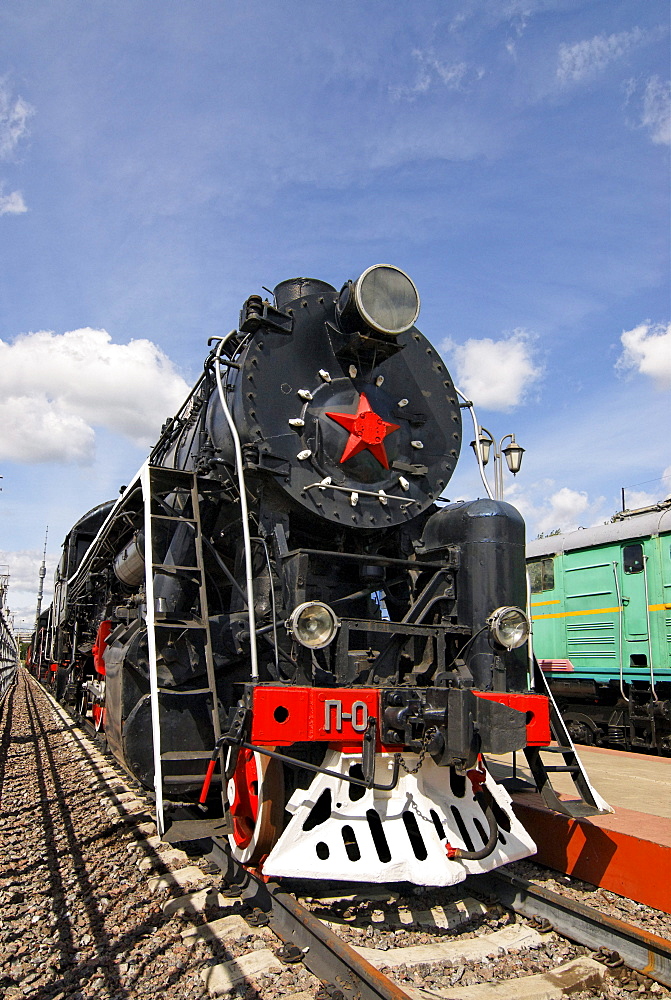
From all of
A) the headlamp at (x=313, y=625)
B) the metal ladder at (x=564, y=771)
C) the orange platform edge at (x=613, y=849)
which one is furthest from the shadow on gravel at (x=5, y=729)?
the metal ladder at (x=564, y=771)

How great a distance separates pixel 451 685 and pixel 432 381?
2517 millimetres

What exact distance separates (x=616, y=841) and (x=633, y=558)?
20.4 ft

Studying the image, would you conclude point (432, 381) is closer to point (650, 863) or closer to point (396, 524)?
point (396, 524)

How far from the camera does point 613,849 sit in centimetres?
422

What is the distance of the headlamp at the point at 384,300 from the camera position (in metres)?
4.69

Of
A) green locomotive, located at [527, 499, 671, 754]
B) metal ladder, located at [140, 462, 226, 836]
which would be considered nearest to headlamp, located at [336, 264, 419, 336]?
metal ladder, located at [140, 462, 226, 836]

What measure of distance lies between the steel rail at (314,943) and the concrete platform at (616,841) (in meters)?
1.89

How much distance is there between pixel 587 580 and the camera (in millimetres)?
10469

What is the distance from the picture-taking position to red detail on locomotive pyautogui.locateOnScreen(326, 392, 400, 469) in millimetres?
4824

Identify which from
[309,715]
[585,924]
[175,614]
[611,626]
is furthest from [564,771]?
[611,626]

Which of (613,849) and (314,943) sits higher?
(613,849)

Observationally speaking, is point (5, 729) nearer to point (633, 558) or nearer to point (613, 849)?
A: point (633, 558)

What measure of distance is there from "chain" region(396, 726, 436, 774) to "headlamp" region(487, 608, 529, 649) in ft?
2.98

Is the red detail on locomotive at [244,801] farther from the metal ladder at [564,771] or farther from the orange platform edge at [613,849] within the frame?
the orange platform edge at [613,849]
